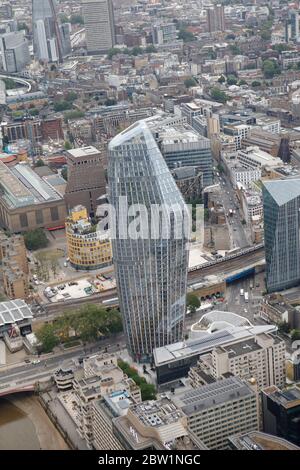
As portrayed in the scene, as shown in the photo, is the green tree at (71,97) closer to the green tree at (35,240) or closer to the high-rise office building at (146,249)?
the green tree at (35,240)

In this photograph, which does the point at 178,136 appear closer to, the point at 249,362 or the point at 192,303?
the point at 192,303

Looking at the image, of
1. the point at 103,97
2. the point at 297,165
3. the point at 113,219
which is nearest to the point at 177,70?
the point at 103,97

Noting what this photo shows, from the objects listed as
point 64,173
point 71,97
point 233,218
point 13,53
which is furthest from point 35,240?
point 13,53

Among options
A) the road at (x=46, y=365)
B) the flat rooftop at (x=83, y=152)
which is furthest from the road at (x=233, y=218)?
the road at (x=46, y=365)

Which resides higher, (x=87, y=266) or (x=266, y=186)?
(x=266, y=186)

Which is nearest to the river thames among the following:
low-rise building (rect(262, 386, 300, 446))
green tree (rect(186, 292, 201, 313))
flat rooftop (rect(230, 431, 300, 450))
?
low-rise building (rect(262, 386, 300, 446))

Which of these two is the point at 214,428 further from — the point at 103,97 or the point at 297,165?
the point at 103,97

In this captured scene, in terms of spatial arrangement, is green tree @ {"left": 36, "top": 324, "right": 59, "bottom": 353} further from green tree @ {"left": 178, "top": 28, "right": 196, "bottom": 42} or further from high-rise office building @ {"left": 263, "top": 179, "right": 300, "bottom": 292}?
green tree @ {"left": 178, "top": 28, "right": 196, "bottom": 42}
